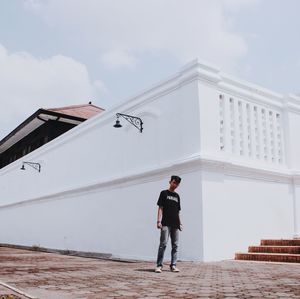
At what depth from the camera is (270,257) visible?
27.8 feet

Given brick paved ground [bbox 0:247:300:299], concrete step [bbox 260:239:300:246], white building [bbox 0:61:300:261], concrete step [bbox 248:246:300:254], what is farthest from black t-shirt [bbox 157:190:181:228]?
concrete step [bbox 260:239:300:246]

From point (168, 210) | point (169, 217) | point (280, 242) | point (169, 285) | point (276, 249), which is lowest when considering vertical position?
point (169, 285)

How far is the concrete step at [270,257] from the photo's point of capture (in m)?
8.07

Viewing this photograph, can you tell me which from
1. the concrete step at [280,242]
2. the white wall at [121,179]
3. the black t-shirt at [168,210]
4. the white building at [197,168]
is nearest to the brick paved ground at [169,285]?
the black t-shirt at [168,210]

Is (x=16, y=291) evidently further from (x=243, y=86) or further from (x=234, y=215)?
(x=243, y=86)

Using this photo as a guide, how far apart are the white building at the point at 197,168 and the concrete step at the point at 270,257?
0.94ft

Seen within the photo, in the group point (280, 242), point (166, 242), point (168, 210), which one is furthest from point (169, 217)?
point (280, 242)

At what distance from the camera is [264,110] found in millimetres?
11031

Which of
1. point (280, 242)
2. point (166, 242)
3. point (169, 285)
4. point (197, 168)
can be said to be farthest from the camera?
point (280, 242)

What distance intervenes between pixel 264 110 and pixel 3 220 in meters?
17.7

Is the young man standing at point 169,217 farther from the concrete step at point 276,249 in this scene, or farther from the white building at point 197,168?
the concrete step at point 276,249

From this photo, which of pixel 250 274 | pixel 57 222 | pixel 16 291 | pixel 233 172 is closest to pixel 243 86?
pixel 233 172

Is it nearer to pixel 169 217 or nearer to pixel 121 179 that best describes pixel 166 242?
pixel 169 217

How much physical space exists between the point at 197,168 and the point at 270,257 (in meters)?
2.46
